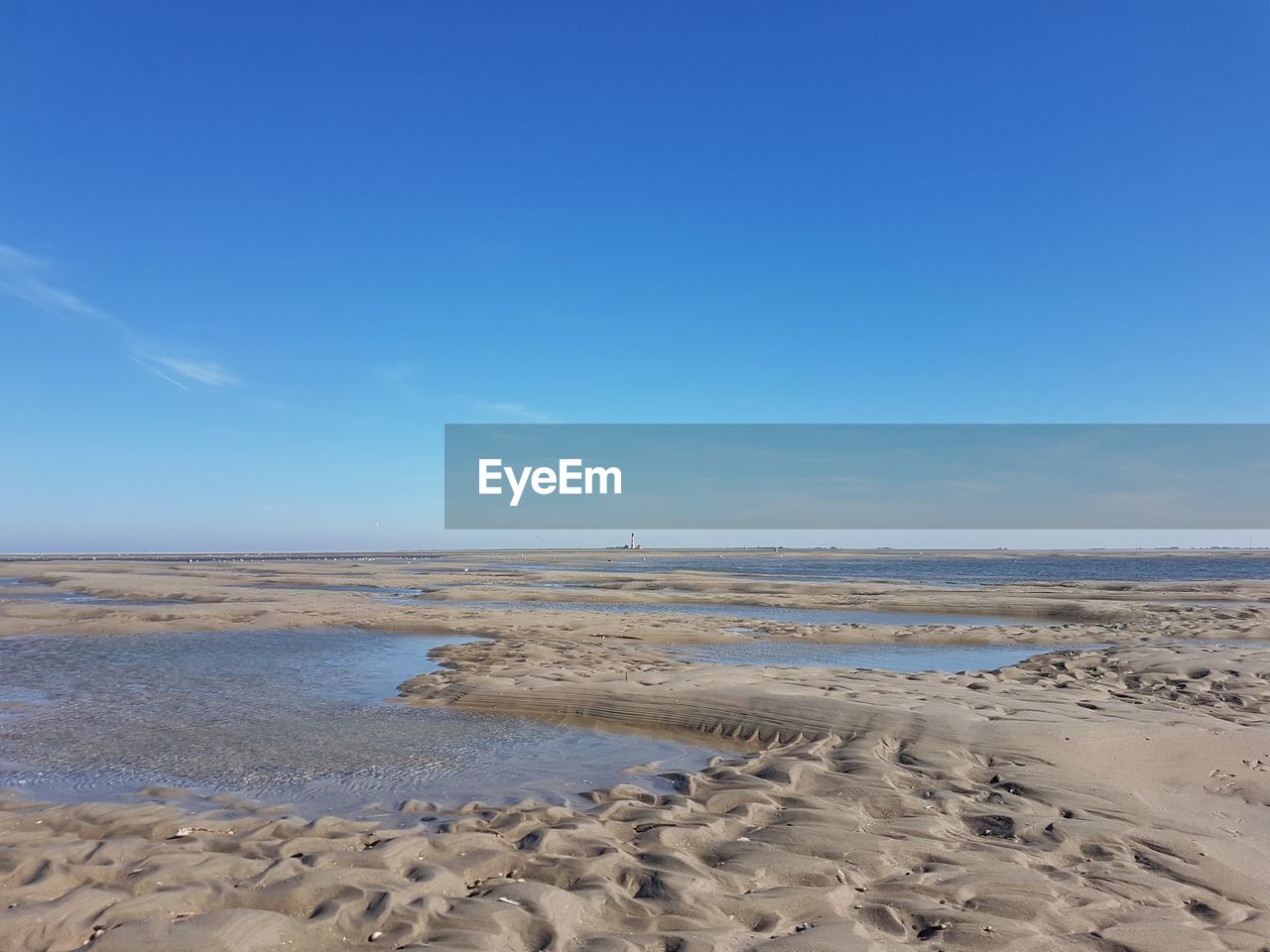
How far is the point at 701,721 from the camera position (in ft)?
37.8

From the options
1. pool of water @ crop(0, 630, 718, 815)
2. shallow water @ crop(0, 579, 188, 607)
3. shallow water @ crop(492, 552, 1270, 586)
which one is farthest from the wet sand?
shallow water @ crop(492, 552, 1270, 586)

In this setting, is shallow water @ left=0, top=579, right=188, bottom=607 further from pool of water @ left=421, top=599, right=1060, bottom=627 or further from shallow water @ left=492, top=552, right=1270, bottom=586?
shallow water @ left=492, top=552, right=1270, bottom=586

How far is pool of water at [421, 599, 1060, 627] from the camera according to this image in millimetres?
28336

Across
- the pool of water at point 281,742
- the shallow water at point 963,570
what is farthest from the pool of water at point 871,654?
the shallow water at point 963,570

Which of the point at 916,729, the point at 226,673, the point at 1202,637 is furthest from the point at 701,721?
the point at 1202,637

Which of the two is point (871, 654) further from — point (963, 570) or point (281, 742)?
point (963, 570)

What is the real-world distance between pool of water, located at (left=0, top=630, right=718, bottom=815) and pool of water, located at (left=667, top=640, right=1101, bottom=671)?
23.5ft

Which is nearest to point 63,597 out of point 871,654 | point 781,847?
point 871,654

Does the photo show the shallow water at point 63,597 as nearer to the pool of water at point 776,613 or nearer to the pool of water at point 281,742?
the pool of water at point 776,613

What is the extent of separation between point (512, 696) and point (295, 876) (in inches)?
296

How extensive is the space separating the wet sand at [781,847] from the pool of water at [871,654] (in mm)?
4383

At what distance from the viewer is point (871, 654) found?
64.8 feet

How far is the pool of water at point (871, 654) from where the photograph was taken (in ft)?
58.2

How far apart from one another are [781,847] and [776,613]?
86.0 feet
